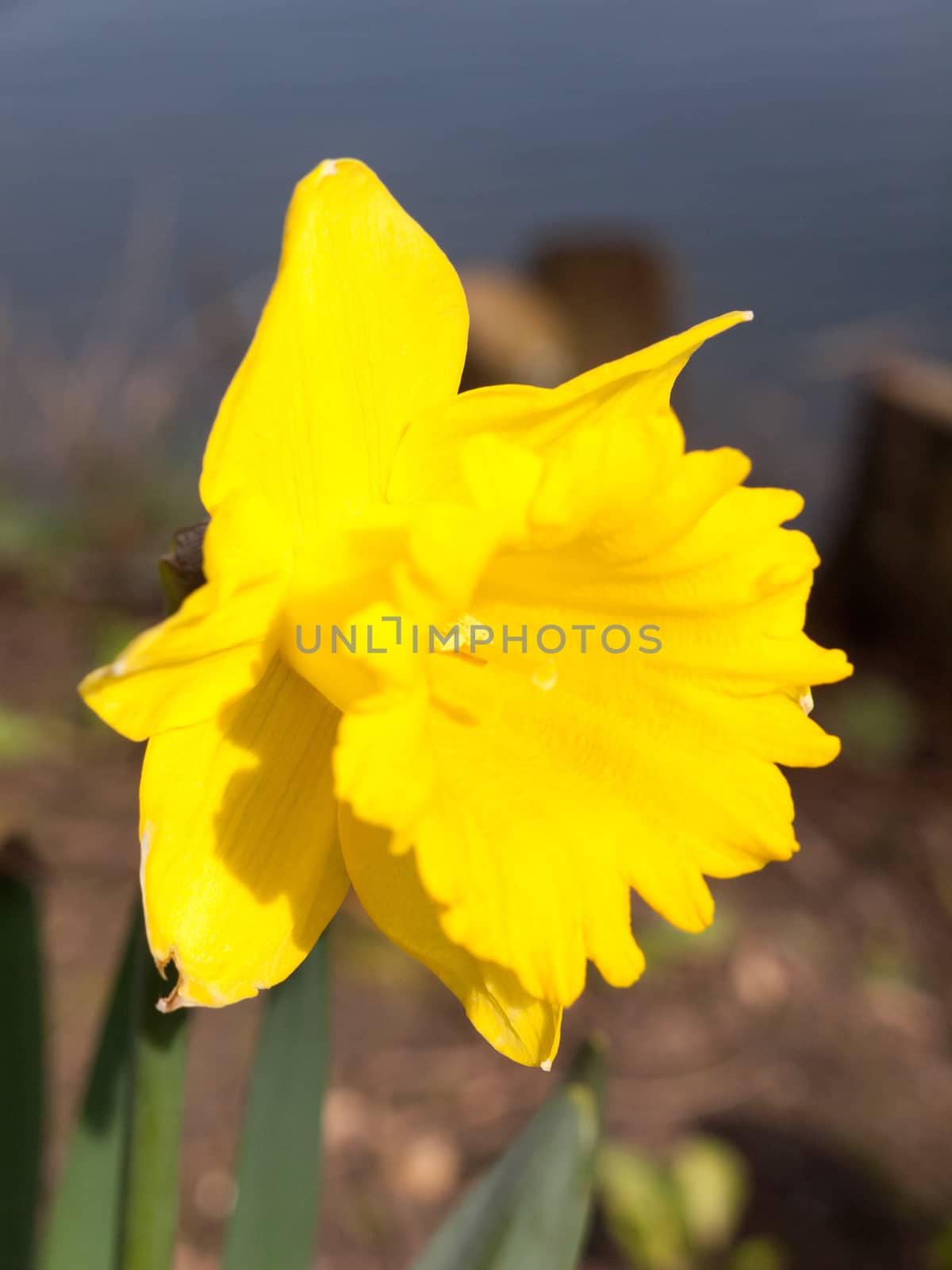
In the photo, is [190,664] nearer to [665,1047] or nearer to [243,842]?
[243,842]

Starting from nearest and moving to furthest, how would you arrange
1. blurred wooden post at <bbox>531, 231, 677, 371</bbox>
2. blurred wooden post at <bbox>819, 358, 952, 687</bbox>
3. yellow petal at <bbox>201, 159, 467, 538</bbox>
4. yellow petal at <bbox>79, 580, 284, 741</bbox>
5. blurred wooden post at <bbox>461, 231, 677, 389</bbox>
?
1. yellow petal at <bbox>79, 580, 284, 741</bbox>
2. yellow petal at <bbox>201, 159, 467, 538</bbox>
3. blurred wooden post at <bbox>819, 358, 952, 687</bbox>
4. blurred wooden post at <bbox>461, 231, 677, 389</bbox>
5. blurred wooden post at <bbox>531, 231, 677, 371</bbox>

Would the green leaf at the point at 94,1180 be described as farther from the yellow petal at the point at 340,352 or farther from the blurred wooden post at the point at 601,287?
the blurred wooden post at the point at 601,287

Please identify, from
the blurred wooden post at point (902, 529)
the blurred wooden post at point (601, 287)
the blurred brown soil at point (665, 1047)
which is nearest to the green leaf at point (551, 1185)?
the blurred brown soil at point (665, 1047)

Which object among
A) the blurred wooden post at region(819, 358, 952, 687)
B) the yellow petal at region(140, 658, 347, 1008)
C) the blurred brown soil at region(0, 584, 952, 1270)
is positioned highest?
the yellow petal at region(140, 658, 347, 1008)

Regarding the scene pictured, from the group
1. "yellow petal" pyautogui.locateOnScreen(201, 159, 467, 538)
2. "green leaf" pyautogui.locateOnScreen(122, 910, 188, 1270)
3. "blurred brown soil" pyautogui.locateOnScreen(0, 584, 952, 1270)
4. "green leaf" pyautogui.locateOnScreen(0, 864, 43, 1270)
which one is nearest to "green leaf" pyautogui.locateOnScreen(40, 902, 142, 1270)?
"green leaf" pyautogui.locateOnScreen(0, 864, 43, 1270)

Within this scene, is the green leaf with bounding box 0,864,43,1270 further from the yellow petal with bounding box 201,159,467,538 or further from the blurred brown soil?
the blurred brown soil
